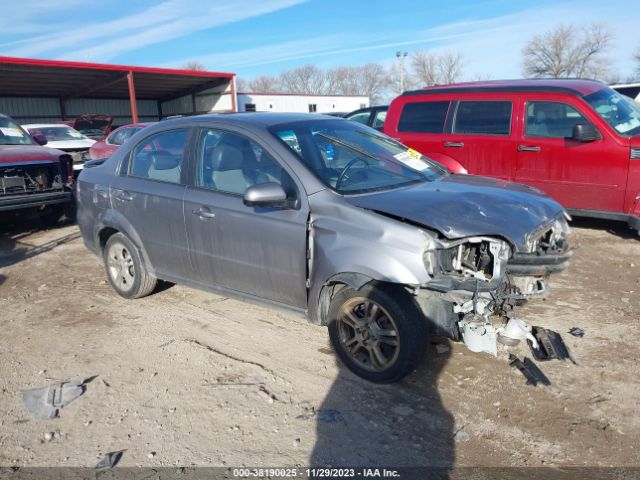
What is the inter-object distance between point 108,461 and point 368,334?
5.59 feet

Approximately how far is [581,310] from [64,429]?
13.6ft

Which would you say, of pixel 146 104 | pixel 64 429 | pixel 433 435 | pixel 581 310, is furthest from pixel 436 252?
pixel 146 104

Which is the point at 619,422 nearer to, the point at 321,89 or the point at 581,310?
the point at 581,310

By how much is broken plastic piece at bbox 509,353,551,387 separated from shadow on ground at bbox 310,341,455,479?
57 centimetres

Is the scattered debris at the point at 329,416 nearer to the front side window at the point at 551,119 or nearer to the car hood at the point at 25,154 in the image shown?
the front side window at the point at 551,119

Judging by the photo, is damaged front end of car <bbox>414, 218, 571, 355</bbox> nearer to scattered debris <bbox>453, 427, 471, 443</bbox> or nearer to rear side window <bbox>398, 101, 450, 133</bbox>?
scattered debris <bbox>453, 427, 471, 443</bbox>

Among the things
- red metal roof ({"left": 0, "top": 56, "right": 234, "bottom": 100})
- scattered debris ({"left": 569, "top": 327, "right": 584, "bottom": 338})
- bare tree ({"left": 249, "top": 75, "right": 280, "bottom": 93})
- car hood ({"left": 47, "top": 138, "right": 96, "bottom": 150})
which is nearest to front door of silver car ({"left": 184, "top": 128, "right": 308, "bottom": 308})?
scattered debris ({"left": 569, "top": 327, "right": 584, "bottom": 338})

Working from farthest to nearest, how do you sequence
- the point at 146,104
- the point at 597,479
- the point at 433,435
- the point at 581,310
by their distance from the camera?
1. the point at 146,104
2. the point at 581,310
3. the point at 433,435
4. the point at 597,479

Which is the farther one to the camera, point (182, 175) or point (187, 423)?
point (182, 175)

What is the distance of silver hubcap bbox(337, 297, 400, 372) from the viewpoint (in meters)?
3.34

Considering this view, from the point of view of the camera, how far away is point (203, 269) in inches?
168

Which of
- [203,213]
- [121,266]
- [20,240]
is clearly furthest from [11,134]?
[203,213]

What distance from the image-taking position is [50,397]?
3.48 meters

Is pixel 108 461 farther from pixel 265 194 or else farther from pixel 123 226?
pixel 123 226
